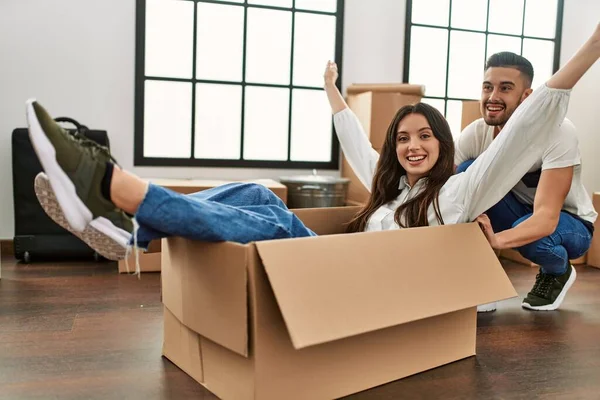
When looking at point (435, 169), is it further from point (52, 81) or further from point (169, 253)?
point (52, 81)

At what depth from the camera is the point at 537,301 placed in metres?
2.07

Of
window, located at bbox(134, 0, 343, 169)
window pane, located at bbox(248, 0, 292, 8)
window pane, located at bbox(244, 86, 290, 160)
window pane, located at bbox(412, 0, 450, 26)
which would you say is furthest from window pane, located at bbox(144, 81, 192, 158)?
window pane, located at bbox(412, 0, 450, 26)

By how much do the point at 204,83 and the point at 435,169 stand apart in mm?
1845

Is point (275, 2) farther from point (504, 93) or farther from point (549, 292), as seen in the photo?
point (549, 292)

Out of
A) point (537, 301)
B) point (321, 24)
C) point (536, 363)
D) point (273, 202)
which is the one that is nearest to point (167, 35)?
point (321, 24)

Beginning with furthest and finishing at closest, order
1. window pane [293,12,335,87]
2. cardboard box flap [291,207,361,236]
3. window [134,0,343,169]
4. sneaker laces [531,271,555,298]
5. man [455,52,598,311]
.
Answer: window pane [293,12,335,87] → window [134,0,343,169] → sneaker laces [531,271,555,298] → man [455,52,598,311] → cardboard box flap [291,207,361,236]

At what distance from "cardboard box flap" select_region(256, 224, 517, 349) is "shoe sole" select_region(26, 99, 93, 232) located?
38 cm

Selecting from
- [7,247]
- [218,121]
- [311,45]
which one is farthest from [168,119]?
[7,247]

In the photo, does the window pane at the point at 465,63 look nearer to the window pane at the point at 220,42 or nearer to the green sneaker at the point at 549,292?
the window pane at the point at 220,42

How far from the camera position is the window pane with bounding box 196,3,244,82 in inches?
122

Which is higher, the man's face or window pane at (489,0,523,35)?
window pane at (489,0,523,35)

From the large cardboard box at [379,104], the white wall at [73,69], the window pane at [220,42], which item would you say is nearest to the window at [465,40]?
the large cardboard box at [379,104]

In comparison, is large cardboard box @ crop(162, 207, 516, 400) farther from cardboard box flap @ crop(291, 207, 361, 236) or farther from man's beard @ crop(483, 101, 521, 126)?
man's beard @ crop(483, 101, 521, 126)

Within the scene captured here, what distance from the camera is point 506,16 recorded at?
3.71 metres
